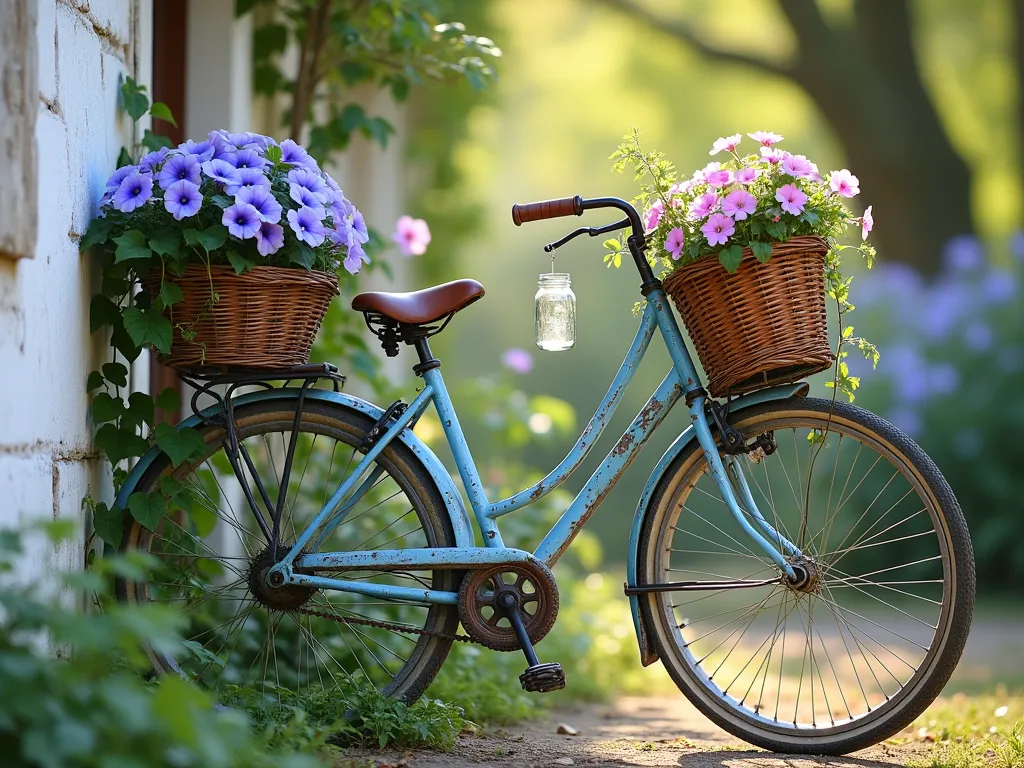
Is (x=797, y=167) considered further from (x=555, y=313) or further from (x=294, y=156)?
(x=294, y=156)

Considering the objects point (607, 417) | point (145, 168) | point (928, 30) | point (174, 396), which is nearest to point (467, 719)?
point (607, 417)

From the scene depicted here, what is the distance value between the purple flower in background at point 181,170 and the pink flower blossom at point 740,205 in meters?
1.17

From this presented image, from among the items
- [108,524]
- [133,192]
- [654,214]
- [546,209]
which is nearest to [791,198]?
[654,214]

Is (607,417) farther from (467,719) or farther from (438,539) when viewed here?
(467,719)

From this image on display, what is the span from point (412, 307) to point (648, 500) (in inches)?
28.9

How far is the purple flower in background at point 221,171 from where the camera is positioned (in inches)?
98.5

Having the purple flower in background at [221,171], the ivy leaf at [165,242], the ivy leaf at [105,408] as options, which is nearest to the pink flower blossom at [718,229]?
the purple flower in background at [221,171]

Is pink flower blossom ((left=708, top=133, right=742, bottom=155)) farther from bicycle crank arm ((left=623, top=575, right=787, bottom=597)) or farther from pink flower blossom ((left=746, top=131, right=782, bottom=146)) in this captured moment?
bicycle crank arm ((left=623, top=575, right=787, bottom=597))

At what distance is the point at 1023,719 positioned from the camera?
299cm

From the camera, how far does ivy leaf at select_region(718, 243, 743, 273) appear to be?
2.52 metres

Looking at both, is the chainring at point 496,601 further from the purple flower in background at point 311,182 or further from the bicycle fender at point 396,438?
the purple flower in background at point 311,182

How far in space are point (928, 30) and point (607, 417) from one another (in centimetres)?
1373

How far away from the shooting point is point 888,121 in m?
9.41

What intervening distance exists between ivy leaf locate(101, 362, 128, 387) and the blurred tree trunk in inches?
310
